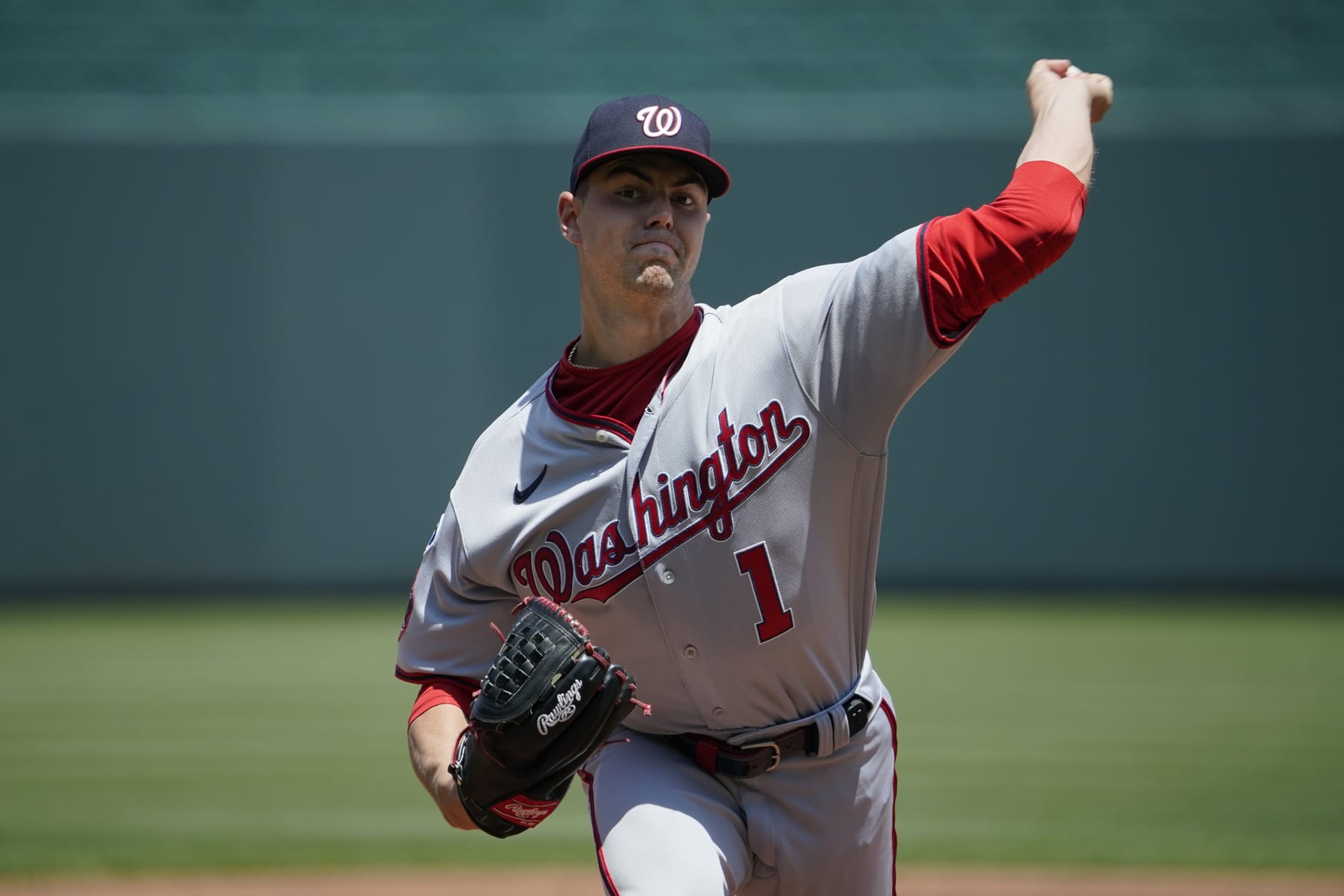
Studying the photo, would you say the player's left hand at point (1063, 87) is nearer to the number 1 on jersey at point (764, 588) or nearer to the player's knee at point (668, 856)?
the number 1 on jersey at point (764, 588)

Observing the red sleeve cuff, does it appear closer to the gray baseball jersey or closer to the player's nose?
the gray baseball jersey

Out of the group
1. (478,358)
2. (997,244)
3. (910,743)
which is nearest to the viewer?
(997,244)

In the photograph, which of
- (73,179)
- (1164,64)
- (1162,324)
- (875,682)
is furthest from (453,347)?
(875,682)

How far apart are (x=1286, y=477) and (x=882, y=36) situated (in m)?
5.29

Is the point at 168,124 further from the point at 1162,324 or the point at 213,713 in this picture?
the point at 1162,324

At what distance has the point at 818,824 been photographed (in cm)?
265

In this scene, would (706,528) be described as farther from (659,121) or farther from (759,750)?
(659,121)

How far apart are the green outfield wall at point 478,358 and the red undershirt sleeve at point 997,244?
9.88 meters

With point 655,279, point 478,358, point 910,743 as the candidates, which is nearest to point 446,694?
point 655,279

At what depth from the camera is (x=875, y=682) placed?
2.86 meters

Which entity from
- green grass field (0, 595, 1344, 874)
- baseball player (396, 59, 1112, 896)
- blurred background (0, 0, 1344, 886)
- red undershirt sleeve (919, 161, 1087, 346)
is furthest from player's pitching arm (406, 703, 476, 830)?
blurred background (0, 0, 1344, 886)

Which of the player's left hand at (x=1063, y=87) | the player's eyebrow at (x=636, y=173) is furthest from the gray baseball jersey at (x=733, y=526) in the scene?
the player's left hand at (x=1063, y=87)

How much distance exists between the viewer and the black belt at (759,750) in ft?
8.66

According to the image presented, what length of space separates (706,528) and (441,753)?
599 mm
